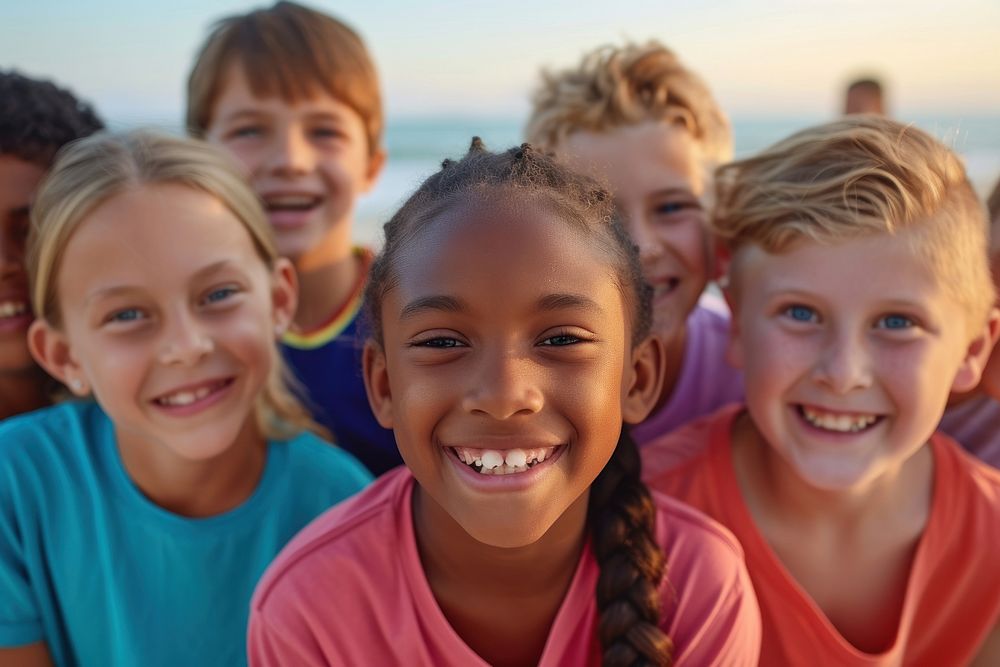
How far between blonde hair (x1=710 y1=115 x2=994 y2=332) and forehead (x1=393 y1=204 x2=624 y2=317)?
67 cm

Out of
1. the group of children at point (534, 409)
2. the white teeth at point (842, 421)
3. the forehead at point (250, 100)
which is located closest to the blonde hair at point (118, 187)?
the group of children at point (534, 409)

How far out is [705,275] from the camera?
2.70 m

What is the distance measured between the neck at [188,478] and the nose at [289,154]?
1.14 meters

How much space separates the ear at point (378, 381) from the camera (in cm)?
182

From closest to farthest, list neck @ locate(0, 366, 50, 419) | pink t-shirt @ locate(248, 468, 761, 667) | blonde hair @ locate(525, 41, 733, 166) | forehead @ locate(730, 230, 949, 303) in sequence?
1. pink t-shirt @ locate(248, 468, 761, 667)
2. forehead @ locate(730, 230, 949, 303)
3. blonde hair @ locate(525, 41, 733, 166)
4. neck @ locate(0, 366, 50, 419)

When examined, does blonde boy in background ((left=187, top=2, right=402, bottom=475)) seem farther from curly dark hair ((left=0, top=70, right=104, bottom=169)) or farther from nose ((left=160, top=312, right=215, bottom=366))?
nose ((left=160, top=312, right=215, bottom=366))

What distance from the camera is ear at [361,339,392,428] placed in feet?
5.97

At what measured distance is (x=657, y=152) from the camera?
2.59 m

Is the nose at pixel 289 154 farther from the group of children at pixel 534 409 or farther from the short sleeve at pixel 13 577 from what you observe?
the short sleeve at pixel 13 577

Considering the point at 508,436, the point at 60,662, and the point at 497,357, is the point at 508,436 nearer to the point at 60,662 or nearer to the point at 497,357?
the point at 497,357

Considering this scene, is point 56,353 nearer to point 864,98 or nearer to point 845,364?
point 845,364

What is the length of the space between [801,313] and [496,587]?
939 mm

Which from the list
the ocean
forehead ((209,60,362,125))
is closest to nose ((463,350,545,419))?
forehead ((209,60,362,125))

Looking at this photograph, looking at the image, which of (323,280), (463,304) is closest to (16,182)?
(323,280)
